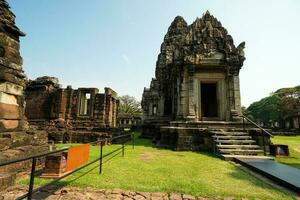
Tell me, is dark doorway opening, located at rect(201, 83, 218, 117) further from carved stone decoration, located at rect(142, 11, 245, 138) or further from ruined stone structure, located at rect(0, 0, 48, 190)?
ruined stone structure, located at rect(0, 0, 48, 190)

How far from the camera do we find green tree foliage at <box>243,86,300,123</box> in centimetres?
3559

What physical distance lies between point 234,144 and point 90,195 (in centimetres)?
646

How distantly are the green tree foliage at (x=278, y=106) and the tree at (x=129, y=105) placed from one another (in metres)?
33.6

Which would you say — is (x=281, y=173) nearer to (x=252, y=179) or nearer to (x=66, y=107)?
(x=252, y=179)

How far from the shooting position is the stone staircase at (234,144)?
7199 millimetres

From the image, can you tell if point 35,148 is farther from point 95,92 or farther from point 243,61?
point 243,61

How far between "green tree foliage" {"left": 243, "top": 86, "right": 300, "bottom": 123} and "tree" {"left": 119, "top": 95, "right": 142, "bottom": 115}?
110ft

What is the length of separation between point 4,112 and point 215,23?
11.5m

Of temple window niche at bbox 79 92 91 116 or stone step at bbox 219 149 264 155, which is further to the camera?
temple window niche at bbox 79 92 91 116

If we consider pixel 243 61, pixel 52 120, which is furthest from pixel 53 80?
pixel 243 61

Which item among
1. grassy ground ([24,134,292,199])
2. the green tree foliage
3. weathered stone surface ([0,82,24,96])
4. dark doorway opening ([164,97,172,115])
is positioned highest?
the green tree foliage

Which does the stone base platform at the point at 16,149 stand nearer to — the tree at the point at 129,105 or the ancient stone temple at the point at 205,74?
the ancient stone temple at the point at 205,74

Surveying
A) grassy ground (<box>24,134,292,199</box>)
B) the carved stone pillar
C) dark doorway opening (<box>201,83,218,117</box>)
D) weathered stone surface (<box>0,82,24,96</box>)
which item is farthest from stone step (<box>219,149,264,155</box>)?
weathered stone surface (<box>0,82,24,96</box>)

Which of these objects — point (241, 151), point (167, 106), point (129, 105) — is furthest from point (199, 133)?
point (129, 105)
